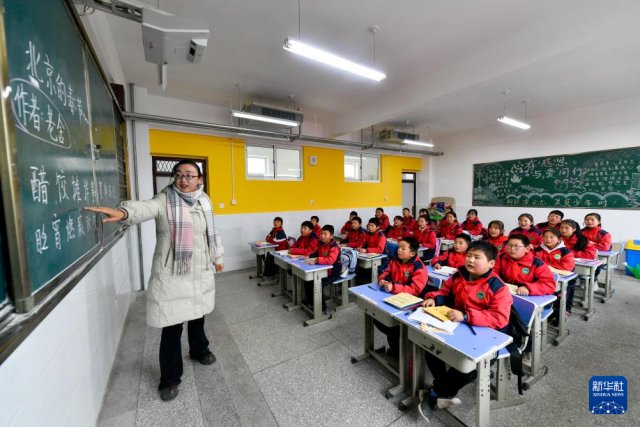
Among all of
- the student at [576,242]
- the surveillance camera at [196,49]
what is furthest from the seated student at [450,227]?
the surveillance camera at [196,49]

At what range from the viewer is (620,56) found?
3.18 m

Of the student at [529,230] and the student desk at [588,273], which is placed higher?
the student at [529,230]

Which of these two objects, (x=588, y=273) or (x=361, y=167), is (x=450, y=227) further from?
(x=361, y=167)

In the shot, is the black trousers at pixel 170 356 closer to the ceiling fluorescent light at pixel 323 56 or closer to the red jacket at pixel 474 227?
the ceiling fluorescent light at pixel 323 56

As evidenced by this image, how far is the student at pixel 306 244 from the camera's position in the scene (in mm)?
3906

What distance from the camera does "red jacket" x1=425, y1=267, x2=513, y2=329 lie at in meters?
1.58

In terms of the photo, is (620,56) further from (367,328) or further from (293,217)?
(293,217)

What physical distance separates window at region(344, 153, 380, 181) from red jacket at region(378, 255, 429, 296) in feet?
15.4

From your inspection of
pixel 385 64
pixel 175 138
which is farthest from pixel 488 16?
pixel 175 138

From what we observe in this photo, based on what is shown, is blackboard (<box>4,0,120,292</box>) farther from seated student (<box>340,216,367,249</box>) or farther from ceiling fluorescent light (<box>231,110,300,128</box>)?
seated student (<box>340,216,367,249</box>)

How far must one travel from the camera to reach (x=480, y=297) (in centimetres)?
174

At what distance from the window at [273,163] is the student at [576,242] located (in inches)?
188

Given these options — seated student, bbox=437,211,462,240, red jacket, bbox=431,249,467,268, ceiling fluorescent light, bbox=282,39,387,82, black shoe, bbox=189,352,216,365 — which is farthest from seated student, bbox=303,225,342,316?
seated student, bbox=437,211,462,240

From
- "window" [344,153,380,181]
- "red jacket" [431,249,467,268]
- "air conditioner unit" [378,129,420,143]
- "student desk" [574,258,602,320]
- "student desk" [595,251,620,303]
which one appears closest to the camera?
"student desk" [574,258,602,320]
